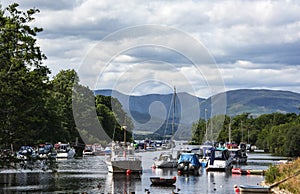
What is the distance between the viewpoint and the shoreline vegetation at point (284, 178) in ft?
173

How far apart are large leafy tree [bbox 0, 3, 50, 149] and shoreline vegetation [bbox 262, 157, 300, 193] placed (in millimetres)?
23499

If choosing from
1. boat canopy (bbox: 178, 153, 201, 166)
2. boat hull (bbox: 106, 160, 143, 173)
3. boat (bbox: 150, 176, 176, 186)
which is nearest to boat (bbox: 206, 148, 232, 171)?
boat canopy (bbox: 178, 153, 201, 166)

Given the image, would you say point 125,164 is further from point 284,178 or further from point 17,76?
point 17,76

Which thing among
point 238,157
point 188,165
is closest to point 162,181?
point 188,165

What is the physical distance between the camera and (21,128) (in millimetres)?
47094

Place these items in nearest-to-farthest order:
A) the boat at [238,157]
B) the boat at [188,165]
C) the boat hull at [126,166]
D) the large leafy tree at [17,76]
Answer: the large leafy tree at [17,76] < the boat hull at [126,166] < the boat at [188,165] < the boat at [238,157]

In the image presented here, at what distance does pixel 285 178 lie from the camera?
58375mm

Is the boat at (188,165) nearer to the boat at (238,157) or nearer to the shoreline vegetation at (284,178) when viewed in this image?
the shoreline vegetation at (284,178)

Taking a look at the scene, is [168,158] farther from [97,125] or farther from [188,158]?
[97,125]

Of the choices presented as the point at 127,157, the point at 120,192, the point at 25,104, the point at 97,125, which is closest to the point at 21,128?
the point at 25,104

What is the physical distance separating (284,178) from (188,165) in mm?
31923

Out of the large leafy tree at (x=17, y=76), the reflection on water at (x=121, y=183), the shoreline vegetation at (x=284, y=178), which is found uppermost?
the large leafy tree at (x=17, y=76)

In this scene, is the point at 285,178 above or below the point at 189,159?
below

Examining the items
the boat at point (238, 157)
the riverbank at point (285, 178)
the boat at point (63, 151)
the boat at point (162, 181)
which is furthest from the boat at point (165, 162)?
the boat at point (63, 151)
